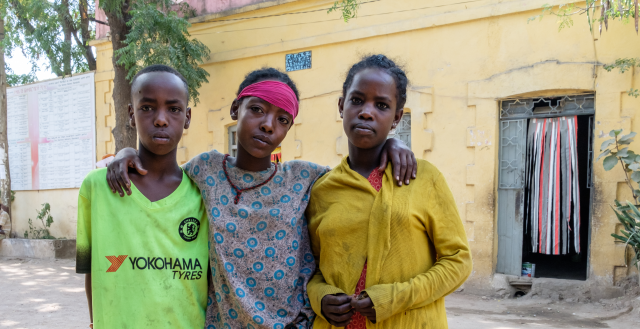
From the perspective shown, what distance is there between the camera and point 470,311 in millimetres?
5898

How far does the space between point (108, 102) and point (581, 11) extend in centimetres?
847

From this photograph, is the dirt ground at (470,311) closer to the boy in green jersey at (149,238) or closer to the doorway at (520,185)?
the doorway at (520,185)

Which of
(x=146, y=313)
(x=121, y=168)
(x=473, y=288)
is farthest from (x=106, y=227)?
(x=473, y=288)

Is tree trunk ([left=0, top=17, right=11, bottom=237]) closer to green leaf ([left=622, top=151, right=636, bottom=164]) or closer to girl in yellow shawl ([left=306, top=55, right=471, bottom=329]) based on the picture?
girl in yellow shawl ([left=306, top=55, right=471, bottom=329])

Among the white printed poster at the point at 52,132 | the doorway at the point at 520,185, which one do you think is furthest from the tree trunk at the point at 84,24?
the doorway at the point at 520,185

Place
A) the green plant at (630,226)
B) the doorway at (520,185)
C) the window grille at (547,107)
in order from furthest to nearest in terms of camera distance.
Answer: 1. the doorway at (520,185)
2. the window grille at (547,107)
3. the green plant at (630,226)

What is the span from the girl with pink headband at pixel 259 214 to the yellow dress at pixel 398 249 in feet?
0.31

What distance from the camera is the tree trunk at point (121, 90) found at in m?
7.83

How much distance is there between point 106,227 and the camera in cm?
173

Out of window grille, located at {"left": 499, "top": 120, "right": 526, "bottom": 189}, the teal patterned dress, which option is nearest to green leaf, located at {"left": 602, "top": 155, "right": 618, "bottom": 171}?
window grille, located at {"left": 499, "top": 120, "right": 526, "bottom": 189}

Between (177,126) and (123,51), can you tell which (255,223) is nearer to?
(177,126)

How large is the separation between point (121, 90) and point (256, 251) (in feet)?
22.7

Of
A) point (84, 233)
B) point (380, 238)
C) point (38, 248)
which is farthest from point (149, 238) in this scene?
point (38, 248)

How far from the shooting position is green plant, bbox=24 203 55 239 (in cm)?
1046
